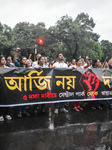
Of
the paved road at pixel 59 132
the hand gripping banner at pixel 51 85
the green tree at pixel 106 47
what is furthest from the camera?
the green tree at pixel 106 47

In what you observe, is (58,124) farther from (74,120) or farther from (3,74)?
(3,74)

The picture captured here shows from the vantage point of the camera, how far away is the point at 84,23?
56.2 metres

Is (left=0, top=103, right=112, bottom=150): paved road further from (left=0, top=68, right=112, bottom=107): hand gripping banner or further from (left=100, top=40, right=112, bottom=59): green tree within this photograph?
(left=100, top=40, right=112, bottom=59): green tree

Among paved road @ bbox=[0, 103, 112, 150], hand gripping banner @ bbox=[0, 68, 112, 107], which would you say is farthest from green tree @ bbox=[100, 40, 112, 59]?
paved road @ bbox=[0, 103, 112, 150]

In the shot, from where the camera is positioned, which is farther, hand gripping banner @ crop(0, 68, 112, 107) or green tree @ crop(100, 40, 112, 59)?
green tree @ crop(100, 40, 112, 59)

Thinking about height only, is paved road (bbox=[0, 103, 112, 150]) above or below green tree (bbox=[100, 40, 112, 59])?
below

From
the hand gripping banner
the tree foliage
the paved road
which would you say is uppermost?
the tree foliage

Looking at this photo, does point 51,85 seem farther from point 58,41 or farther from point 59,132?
point 58,41

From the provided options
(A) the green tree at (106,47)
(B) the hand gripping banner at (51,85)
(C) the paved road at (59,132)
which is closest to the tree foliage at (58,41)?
(B) the hand gripping banner at (51,85)

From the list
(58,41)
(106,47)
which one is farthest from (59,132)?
(106,47)

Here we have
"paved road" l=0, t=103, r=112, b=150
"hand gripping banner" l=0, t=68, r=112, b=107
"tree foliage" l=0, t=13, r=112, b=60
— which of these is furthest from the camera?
"tree foliage" l=0, t=13, r=112, b=60

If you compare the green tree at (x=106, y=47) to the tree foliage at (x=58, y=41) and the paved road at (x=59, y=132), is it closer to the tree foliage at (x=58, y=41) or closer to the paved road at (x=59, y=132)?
the tree foliage at (x=58, y=41)

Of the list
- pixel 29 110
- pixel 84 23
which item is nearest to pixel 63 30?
pixel 84 23

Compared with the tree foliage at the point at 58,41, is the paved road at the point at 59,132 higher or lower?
lower
